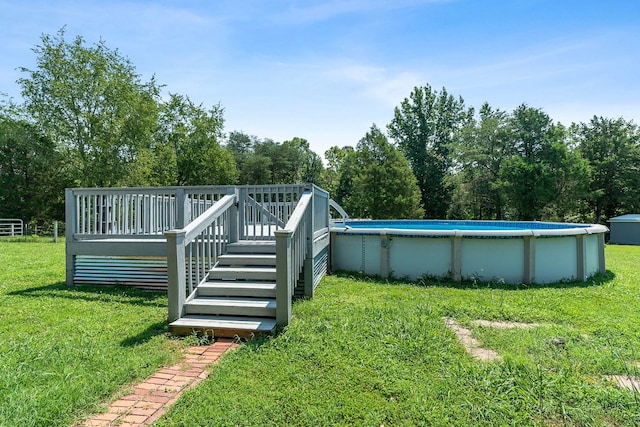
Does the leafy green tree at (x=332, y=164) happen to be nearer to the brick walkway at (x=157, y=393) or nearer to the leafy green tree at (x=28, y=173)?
the leafy green tree at (x=28, y=173)

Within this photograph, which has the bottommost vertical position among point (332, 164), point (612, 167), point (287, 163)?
point (612, 167)

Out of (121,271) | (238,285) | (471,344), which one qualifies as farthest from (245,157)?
(471,344)

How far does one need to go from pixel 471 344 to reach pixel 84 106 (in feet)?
74.8

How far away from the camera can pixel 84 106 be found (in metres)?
19.7

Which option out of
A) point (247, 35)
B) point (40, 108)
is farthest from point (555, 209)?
point (40, 108)

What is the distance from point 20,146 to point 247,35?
22.2m

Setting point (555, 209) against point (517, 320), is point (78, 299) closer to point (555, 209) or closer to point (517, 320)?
point (517, 320)

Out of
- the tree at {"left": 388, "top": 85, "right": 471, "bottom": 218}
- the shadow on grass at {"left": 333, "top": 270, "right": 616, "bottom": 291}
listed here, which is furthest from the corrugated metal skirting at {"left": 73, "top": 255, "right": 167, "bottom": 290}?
the tree at {"left": 388, "top": 85, "right": 471, "bottom": 218}

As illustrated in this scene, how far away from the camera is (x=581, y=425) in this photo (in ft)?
7.09

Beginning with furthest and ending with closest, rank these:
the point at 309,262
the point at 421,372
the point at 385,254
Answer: the point at 385,254 < the point at 309,262 < the point at 421,372

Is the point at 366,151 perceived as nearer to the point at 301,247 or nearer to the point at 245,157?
the point at 245,157

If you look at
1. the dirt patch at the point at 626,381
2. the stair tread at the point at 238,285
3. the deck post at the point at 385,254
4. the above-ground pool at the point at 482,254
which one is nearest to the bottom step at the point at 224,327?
the stair tread at the point at 238,285

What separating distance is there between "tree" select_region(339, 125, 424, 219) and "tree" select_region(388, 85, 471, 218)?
363 cm

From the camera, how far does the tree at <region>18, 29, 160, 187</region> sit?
1931 cm
